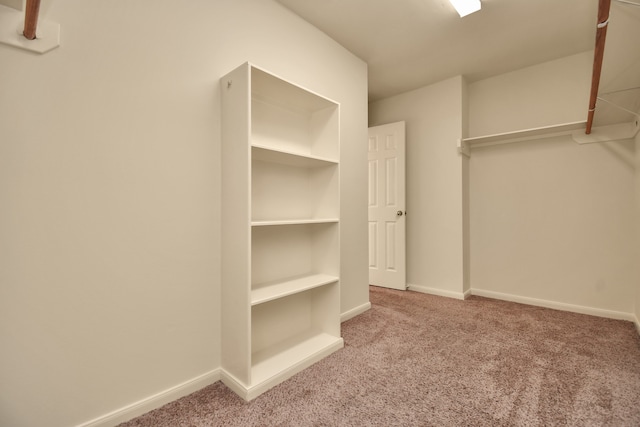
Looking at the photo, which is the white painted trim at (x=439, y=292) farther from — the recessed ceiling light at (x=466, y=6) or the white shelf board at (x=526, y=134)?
the recessed ceiling light at (x=466, y=6)

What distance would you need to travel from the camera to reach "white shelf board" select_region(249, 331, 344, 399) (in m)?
1.63

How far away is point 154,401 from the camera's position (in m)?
1.44

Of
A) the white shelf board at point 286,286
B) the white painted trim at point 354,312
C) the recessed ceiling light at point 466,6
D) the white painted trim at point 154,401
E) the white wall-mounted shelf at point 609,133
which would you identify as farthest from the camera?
the white painted trim at point 354,312

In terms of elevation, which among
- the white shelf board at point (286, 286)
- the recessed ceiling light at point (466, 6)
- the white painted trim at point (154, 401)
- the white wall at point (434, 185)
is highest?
the recessed ceiling light at point (466, 6)

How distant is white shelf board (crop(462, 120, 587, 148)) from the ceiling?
71 centimetres

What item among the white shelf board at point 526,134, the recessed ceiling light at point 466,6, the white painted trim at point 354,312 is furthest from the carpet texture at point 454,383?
the recessed ceiling light at point 466,6

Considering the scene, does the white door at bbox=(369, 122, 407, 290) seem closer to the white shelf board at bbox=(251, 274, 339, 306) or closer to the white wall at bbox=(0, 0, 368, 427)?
the white shelf board at bbox=(251, 274, 339, 306)

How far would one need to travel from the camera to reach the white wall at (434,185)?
319 cm

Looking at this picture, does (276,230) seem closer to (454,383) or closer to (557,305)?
(454,383)

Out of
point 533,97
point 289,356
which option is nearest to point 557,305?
point 533,97

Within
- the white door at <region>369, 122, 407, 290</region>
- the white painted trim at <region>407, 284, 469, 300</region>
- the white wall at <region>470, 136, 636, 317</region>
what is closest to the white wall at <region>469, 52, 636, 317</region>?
the white wall at <region>470, 136, 636, 317</region>

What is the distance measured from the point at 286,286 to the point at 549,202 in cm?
276

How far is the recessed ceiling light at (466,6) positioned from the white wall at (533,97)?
1.36 m

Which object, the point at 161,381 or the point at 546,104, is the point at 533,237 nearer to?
the point at 546,104
